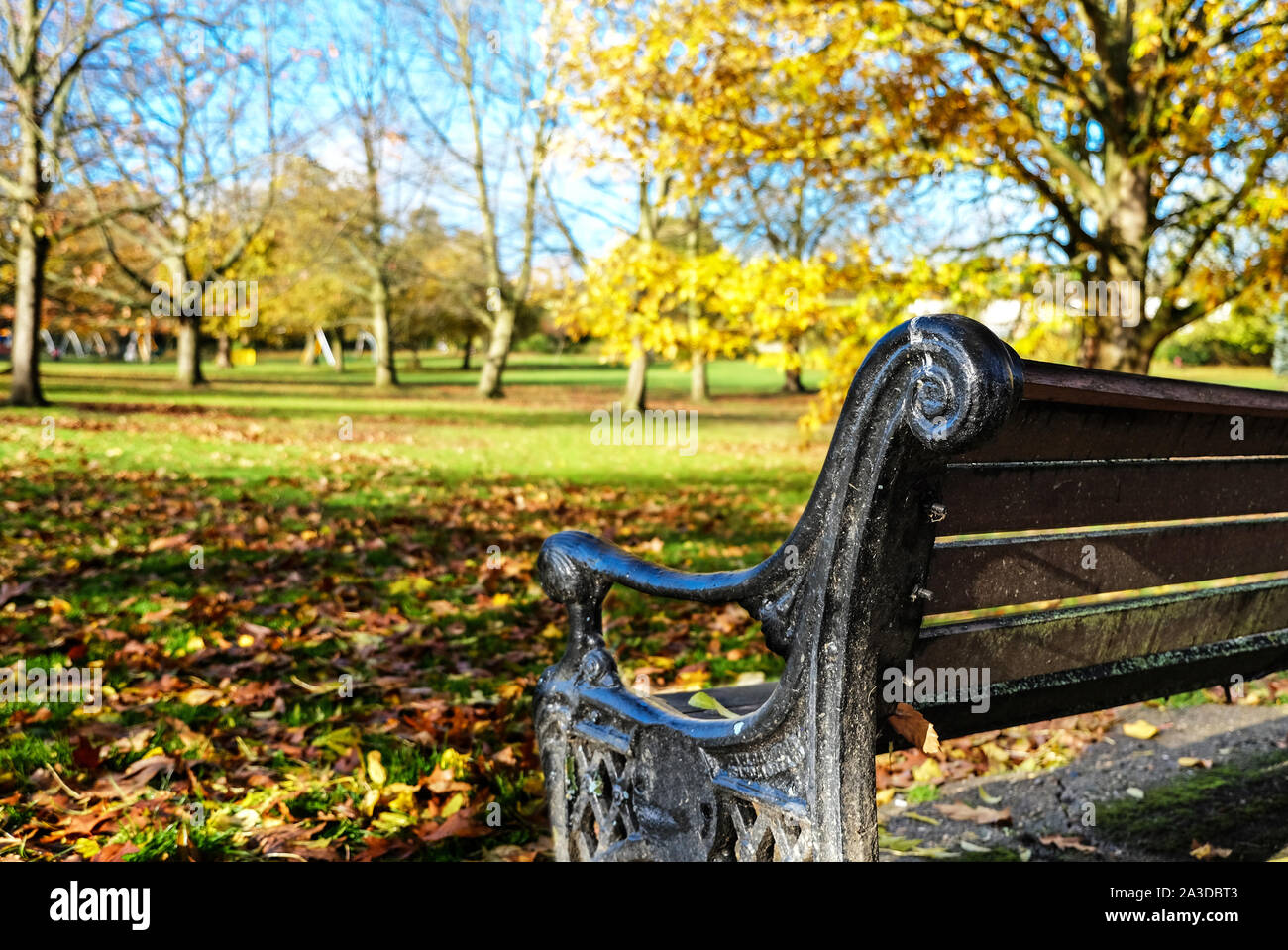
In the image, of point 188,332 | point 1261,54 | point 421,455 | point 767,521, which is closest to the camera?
point 1261,54

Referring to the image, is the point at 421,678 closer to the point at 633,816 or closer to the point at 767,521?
the point at 633,816

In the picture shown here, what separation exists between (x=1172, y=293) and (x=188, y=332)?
2698cm

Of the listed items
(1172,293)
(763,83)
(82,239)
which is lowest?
(1172,293)

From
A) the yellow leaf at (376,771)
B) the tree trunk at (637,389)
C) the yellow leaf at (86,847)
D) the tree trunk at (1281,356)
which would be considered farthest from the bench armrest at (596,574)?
the tree trunk at (1281,356)

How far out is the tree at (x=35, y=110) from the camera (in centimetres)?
1688

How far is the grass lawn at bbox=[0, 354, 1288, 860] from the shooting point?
9.32 ft

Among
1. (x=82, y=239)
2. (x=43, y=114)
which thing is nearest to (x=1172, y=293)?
(x=43, y=114)

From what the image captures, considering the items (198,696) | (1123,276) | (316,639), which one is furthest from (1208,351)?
(198,696)

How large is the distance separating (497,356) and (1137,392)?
28955 mm

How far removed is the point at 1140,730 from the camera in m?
3.58

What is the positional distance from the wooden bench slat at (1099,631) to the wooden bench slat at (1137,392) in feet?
1.28
